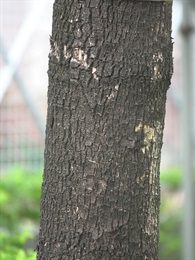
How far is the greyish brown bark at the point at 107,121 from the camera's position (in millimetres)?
2457

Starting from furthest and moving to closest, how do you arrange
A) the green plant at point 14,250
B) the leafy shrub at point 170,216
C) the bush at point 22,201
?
the leafy shrub at point 170,216 < the bush at point 22,201 < the green plant at point 14,250

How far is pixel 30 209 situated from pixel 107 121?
5525 mm

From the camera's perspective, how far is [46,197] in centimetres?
258

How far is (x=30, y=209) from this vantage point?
7887 mm

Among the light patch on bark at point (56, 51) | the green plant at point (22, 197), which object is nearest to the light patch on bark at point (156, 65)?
the light patch on bark at point (56, 51)

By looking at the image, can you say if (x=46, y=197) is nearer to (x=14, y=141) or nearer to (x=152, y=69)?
(x=152, y=69)

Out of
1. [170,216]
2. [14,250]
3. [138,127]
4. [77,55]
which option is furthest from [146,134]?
[170,216]

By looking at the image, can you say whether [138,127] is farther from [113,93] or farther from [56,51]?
[56,51]

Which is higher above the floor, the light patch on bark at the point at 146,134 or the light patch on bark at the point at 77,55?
the light patch on bark at the point at 77,55

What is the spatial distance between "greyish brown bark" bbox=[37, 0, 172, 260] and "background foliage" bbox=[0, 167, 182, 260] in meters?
1.38

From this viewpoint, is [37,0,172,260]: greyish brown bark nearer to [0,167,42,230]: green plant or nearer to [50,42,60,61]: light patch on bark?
[50,42,60,61]: light patch on bark

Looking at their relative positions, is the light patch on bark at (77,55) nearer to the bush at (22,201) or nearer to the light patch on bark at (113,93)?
the light patch on bark at (113,93)

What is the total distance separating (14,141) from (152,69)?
7.92 metres

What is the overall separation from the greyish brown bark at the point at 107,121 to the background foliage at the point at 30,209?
1.38 meters
